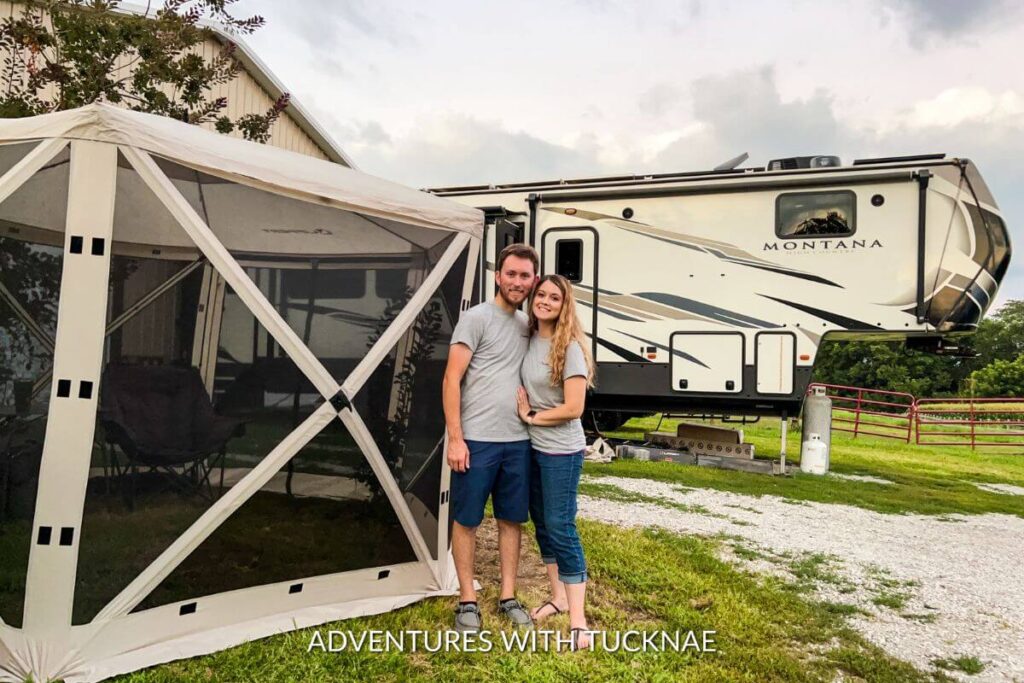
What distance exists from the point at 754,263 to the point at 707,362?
1148 mm

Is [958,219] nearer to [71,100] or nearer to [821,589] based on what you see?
[821,589]

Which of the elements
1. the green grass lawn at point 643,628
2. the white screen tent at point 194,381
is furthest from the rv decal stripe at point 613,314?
the white screen tent at point 194,381

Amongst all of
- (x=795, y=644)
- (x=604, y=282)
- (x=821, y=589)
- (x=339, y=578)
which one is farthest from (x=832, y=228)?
(x=339, y=578)

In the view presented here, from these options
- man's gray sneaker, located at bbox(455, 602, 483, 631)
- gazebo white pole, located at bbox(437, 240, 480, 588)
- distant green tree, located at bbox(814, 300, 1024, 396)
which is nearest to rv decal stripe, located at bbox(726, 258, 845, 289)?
gazebo white pole, located at bbox(437, 240, 480, 588)

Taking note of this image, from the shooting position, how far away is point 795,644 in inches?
139

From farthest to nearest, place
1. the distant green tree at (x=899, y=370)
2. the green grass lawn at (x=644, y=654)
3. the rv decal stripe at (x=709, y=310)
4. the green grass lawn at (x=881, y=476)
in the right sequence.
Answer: the distant green tree at (x=899, y=370) < the rv decal stripe at (x=709, y=310) < the green grass lawn at (x=881, y=476) < the green grass lawn at (x=644, y=654)

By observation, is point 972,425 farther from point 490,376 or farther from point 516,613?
point 490,376

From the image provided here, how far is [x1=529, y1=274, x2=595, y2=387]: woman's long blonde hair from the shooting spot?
3174 mm

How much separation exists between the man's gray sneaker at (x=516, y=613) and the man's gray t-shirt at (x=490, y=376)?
32.6 inches

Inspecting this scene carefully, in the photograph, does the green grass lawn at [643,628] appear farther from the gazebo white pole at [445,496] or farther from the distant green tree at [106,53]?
the distant green tree at [106,53]

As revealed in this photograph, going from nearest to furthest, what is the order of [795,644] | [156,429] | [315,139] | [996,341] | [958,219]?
[156,429] < [795,644] < [958,219] < [315,139] < [996,341]

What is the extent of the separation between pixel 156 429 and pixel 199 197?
36.8 inches

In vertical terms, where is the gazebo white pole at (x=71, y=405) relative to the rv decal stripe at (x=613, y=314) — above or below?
below

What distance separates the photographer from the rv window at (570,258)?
27.3 feet
